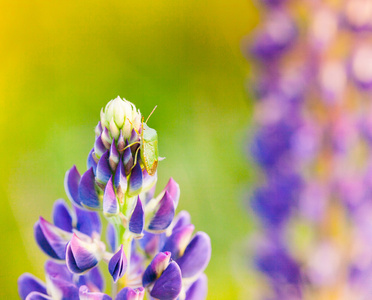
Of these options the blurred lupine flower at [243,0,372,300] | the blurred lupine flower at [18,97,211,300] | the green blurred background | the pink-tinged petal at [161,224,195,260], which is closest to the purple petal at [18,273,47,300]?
the blurred lupine flower at [18,97,211,300]

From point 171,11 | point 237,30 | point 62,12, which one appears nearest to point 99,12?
point 62,12

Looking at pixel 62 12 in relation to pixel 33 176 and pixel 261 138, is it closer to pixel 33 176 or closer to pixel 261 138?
pixel 33 176

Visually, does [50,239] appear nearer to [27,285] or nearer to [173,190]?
[27,285]

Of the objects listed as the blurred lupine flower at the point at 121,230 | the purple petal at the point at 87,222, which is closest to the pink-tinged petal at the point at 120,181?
the blurred lupine flower at the point at 121,230

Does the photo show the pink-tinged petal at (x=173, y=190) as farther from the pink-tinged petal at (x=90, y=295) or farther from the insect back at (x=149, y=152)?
the pink-tinged petal at (x=90, y=295)

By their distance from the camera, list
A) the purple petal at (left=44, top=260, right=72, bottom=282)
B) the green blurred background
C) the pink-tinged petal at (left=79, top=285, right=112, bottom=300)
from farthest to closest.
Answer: the green blurred background < the purple petal at (left=44, top=260, right=72, bottom=282) < the pink-tinged petal at (left=79, top=285, right=112, bottom=300)

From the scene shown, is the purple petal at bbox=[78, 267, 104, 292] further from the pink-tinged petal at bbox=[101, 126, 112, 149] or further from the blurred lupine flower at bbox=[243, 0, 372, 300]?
the blurred lupine flower at bbox=[243, 0, 372, 300]

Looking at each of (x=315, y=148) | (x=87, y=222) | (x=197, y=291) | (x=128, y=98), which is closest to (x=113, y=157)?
(x=87, y=222)
